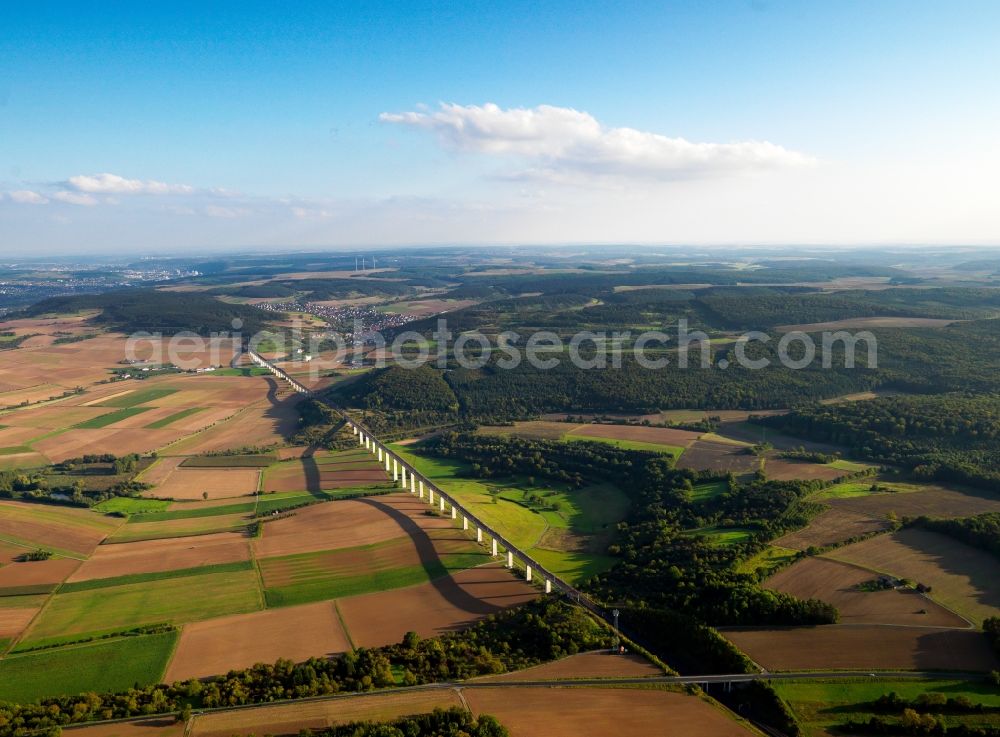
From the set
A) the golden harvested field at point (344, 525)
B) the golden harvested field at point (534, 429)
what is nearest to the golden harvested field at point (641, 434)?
the golden harvested field at point (534, 429)

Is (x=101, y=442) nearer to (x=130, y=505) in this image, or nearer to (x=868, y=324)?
(x=130, y=505)

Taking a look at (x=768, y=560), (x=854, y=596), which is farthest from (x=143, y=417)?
(x=854, y=596)

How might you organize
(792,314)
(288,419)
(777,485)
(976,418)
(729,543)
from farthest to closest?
(792,314) < (288,419) < (976,418) < (777,485) < (729,543)

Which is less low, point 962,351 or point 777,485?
point 962,351

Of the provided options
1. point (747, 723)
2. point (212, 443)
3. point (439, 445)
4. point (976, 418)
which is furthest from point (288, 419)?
point (976, 418)

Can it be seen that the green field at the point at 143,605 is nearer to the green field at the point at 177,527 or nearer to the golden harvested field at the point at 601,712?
the green field at the point at 177,527

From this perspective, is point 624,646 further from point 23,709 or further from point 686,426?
point 686,426
